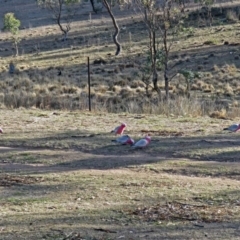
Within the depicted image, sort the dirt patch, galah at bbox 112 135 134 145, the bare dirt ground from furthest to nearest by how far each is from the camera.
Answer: galah at bbox 112 135 134 145 < the dirt patch < the bare dirt ground

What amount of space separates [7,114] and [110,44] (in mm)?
32713

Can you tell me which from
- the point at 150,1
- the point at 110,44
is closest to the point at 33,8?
the point at 110,44

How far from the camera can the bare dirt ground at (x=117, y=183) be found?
6769mm

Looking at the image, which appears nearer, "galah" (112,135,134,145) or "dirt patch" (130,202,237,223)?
"dirt patch" (130,202,237,223)

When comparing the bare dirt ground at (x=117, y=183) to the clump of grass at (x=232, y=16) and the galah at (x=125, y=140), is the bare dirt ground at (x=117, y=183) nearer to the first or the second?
the galah at (x=125, y=140)

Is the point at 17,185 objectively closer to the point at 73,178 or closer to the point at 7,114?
the point at 73,178

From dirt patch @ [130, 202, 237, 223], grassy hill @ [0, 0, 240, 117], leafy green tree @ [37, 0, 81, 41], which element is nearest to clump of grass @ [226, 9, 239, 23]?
grassy hill @ [0, 0, 240, 117]

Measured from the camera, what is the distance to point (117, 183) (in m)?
8.74

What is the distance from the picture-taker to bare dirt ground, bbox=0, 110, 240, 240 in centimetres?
677

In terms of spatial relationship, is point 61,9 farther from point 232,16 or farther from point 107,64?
point 107,64

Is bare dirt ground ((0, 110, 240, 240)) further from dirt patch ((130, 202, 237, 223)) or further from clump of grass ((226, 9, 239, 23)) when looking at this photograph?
clump of grass ((226, 9, 239, 23))

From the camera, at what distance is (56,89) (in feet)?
90.6

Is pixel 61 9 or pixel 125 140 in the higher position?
pixel 61 9

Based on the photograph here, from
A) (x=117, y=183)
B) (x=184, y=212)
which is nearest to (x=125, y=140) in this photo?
(x=117, y=183)
